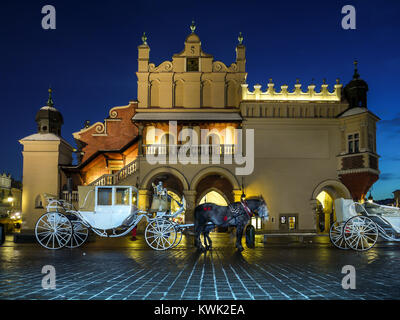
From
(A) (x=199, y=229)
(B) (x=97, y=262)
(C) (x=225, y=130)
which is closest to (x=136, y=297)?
(B) (x=97, y=262)

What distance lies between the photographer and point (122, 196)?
12500 millimetres

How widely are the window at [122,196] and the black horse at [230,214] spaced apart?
2449mm

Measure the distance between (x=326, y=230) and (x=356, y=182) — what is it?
6.27 meters

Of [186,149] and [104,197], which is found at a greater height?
[186,149]

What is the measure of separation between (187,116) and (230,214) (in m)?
14.2

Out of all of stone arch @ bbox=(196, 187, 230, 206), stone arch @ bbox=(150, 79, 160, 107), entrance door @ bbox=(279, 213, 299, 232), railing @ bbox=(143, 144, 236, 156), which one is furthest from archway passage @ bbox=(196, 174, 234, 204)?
stone arch @ bbox=(150, 79, 160, 107)

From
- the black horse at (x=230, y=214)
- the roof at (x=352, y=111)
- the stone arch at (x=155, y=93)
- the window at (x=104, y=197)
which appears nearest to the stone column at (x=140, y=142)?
the stone arch at (x=155, y=93)

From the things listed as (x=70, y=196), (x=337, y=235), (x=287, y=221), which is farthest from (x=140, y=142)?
(x=337, y=235)

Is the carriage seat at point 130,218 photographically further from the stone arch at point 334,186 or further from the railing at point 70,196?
the stone arch at point 334,186

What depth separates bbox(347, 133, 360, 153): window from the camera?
24706 millimetres

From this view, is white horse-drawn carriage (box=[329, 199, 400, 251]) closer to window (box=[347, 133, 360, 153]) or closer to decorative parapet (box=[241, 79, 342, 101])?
window (box=[347, 133, 360, 153])

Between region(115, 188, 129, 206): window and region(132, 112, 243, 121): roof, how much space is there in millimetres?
12706

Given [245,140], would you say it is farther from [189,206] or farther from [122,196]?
[122,196]

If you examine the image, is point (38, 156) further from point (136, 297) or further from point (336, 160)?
point (136, 297)
